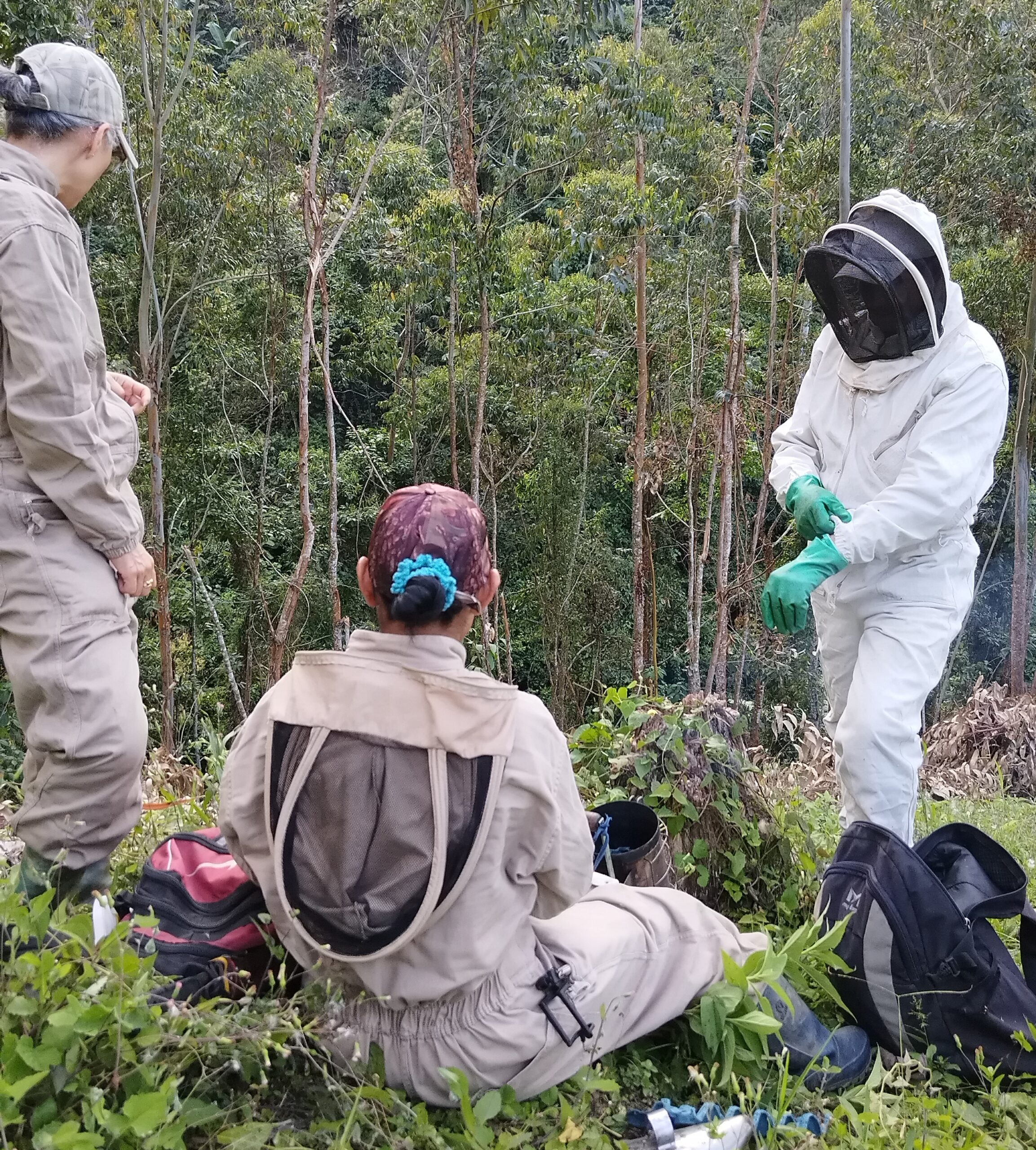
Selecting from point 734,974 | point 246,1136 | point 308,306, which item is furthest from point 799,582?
point 308,306

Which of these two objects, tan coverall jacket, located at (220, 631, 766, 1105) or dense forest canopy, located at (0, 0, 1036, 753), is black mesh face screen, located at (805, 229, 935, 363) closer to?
tan coverall jacket, located at (220, 631, 766, 1105)

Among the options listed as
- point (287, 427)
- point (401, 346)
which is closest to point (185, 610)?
point (287, 427)

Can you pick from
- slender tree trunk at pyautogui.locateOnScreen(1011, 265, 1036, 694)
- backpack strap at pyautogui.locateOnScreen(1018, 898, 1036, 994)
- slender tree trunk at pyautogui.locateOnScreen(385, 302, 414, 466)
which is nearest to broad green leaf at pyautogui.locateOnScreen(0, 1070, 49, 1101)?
backpack strap at pyautogui.locateOnScreen(1018, 898, 1036, 994)

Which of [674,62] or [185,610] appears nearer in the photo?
[185,610]

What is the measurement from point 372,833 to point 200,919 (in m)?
0.51

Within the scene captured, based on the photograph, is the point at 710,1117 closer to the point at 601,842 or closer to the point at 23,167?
the point at 601,842

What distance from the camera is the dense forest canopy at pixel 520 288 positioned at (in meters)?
9.76

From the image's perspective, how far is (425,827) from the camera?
1780mm

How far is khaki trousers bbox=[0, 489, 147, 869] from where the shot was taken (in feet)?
7.16

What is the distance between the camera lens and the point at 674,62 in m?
16.9

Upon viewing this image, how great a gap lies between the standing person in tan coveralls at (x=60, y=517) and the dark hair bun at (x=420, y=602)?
76cm

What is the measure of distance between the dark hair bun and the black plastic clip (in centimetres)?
70

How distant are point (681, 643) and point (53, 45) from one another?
14175 millimetres

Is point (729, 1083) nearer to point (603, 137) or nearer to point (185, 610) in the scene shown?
point (185, 610)
